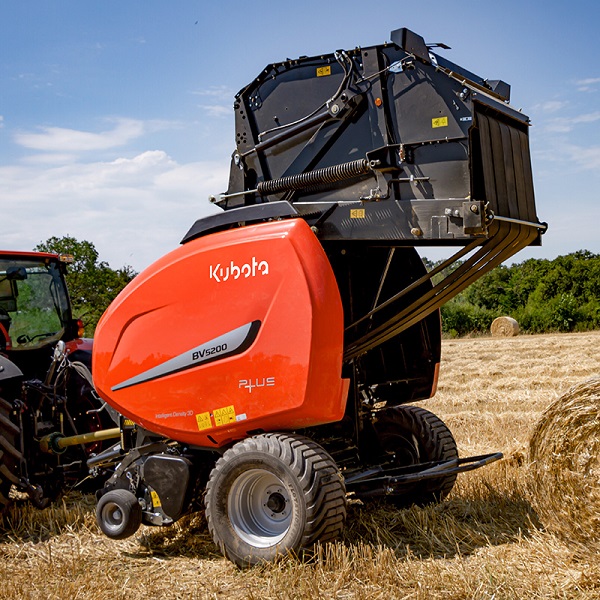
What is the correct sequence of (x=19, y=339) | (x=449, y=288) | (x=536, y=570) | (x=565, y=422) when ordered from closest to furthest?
1. (x=536, y=570)
2. (x=565, y=422)
3. (x=449, y=288)
4. (x=19, y=339)

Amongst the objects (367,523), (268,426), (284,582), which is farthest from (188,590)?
(367,523)

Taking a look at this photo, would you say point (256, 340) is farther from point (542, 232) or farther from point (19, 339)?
point (19, 339)

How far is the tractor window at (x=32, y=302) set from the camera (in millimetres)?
6477

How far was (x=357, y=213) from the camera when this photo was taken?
4648 mm

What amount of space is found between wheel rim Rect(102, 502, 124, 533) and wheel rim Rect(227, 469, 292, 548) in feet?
2.69

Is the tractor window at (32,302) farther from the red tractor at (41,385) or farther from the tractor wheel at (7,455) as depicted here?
the tractor wheel at (7,455)

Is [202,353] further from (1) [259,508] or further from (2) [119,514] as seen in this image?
(2) [119,514]

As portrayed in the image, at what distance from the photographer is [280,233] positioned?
454 cm

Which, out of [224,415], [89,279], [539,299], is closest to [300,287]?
[224,415]

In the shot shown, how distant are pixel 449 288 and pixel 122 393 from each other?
2.15 metres

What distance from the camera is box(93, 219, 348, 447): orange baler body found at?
4.32 meters

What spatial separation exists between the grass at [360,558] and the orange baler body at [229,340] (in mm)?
731

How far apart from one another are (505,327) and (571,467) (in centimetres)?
2050

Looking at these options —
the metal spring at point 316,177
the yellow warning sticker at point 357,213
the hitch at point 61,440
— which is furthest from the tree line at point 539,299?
the yellow warning sticker at point 357,213
